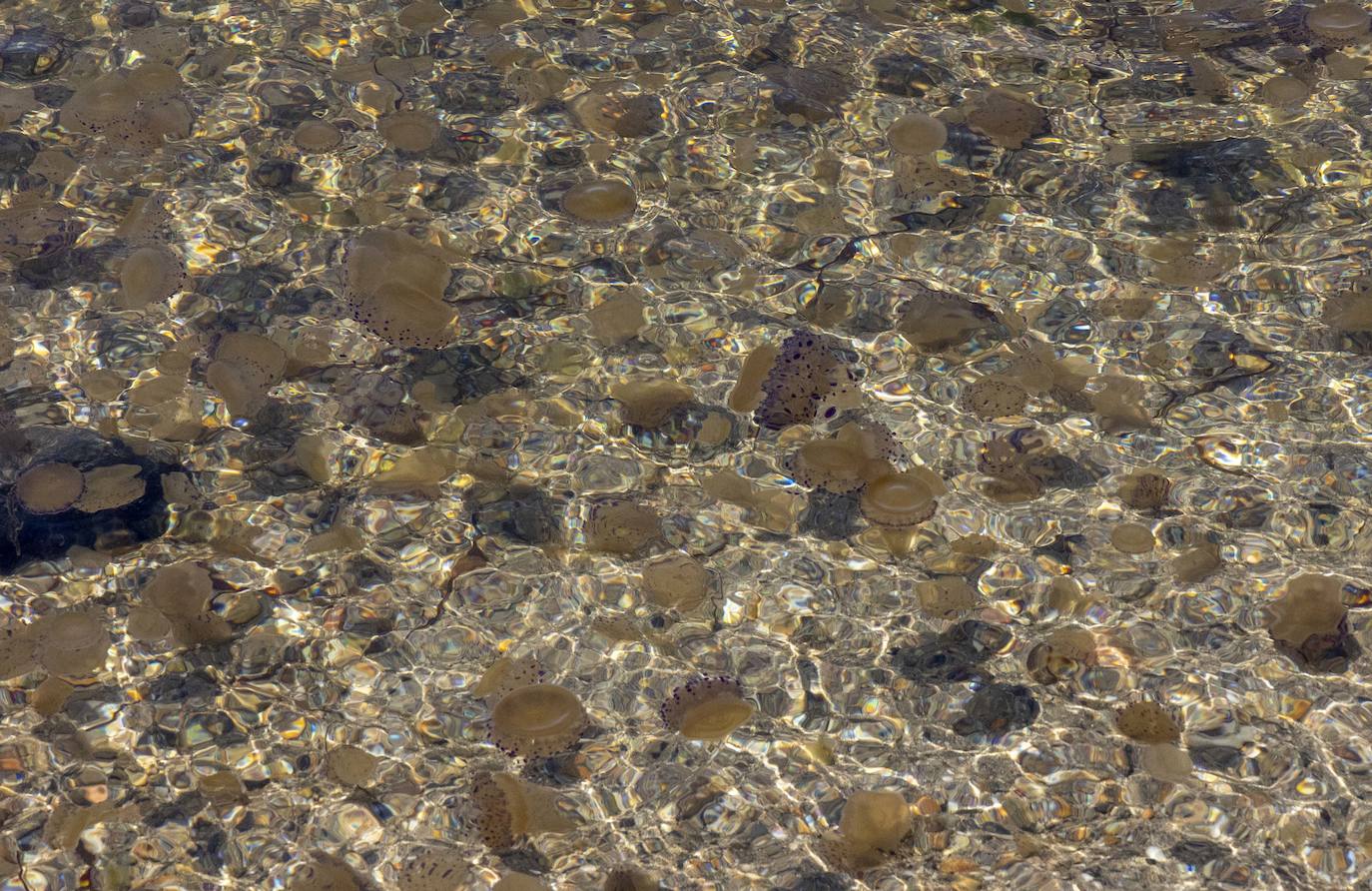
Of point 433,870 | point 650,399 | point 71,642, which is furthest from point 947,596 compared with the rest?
point 71,642

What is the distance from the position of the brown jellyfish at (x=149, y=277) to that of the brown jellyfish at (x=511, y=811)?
7.27ft

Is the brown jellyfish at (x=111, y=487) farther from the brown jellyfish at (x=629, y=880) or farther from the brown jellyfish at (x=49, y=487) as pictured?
the brown jellyfish at (x=629, y=880)

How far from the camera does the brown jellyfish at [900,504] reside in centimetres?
392

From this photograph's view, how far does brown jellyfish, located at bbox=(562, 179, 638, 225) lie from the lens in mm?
4684

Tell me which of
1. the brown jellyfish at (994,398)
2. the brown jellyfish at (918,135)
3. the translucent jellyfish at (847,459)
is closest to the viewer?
the translucent jellyfish at (847,459)

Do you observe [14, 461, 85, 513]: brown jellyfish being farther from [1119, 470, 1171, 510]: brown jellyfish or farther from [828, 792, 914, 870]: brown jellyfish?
[1119, 470, 1171, 510]: brown jellyfish

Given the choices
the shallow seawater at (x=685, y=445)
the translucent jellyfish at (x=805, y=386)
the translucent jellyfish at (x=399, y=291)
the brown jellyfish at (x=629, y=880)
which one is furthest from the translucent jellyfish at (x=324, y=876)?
the translucent jellyfish at (x=805, y=386)

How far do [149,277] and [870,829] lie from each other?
3.16m

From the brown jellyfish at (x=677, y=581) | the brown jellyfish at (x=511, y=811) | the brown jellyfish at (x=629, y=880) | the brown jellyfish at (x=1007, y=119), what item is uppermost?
the brown jellyfish at (x=1007, y=119)

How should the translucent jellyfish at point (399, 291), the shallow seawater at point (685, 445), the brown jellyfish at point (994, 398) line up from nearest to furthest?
the shallow seawater at point (685, 445), the brown jellyfish at point (994, 398), the translucent jellyfish at point (399, 291)

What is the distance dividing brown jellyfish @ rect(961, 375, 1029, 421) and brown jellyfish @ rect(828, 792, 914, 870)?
138 cm

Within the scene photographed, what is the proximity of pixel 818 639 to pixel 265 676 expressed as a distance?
5.45ft

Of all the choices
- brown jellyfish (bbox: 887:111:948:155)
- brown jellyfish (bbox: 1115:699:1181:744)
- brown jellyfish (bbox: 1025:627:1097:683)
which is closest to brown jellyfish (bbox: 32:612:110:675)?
brown jellyfish (bbox: 1025:627:1097:683)

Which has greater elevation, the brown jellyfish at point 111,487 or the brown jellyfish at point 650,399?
the brown jellyfish at point 650,399
